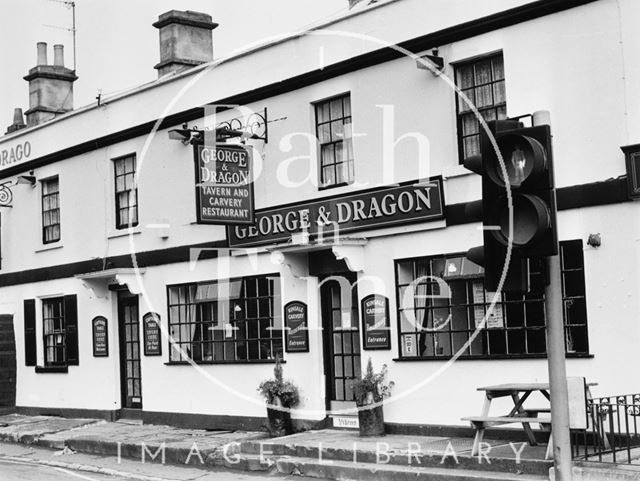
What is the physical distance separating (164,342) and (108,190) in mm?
3600

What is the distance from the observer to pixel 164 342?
62.2ft

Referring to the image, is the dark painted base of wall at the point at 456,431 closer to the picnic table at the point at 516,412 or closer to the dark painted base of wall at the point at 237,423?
the dark painted base of wall at the point at 237,423

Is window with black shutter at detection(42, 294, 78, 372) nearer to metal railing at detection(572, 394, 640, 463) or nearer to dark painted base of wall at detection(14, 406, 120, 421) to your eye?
dark painted base of wall at detection(14, 406, 120, 421)

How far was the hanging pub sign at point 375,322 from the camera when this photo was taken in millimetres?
14859

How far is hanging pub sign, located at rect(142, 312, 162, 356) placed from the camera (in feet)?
62.6

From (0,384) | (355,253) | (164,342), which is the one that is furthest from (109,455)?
(0,384)

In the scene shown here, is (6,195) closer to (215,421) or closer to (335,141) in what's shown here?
(215,421)

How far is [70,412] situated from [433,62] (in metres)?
12.0

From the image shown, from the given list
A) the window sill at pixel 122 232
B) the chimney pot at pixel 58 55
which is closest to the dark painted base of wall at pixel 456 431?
the window sill at pixel 122 232


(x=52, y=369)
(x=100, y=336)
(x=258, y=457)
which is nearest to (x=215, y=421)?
(x=258, y=457)

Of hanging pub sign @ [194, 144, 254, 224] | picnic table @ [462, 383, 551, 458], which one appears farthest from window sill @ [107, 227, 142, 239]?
picnic table @ [462, 383, 551, 458]

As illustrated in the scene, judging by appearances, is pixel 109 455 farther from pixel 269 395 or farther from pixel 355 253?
pixel 355 253

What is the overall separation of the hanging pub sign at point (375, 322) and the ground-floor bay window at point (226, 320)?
6.85 ft

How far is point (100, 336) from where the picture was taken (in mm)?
20656
